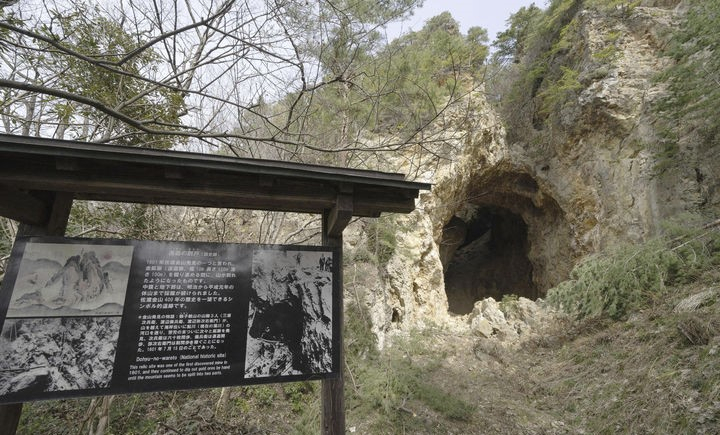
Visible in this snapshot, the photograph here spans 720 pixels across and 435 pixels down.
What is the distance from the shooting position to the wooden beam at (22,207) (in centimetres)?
189

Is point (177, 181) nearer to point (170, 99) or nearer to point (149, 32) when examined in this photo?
point (149, 32)

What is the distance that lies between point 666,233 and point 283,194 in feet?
22.9

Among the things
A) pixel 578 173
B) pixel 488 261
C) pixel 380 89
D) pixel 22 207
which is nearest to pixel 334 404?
pixel 22 207

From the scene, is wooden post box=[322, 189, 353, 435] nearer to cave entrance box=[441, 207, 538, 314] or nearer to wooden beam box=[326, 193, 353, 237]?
wooden beam box=[326, 193, 353, 237]

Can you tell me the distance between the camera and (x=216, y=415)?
448 centimetres

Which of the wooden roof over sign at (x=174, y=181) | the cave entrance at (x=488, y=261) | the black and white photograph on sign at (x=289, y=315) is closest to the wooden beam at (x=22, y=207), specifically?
the wooden roof over sign at (x=174, y=181)

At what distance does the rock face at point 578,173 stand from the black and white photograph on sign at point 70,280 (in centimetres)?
515

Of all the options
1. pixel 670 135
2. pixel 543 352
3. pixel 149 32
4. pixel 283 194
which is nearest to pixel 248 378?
pixel 283 194

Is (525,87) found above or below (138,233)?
above

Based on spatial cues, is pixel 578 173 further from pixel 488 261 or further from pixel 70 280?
pixel 70 280

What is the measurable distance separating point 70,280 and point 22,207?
1.83ft

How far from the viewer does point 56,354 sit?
1.87 meters

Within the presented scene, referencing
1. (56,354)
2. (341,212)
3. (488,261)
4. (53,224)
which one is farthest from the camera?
(488,261)

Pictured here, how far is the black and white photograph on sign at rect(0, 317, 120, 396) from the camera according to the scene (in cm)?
182
